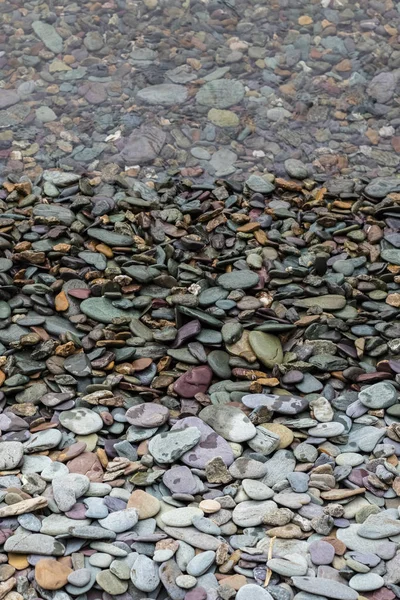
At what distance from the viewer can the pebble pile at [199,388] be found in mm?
1521

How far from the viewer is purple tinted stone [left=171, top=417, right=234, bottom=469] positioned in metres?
1.74

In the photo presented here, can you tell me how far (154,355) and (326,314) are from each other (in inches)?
20.0

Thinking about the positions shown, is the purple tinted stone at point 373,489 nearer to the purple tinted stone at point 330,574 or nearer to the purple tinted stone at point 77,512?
the purple tinted stone at point 330,574

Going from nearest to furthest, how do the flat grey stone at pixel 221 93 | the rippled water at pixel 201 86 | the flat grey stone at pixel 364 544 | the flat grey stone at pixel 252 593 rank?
the flat grey stone at pixel 252 593, the flat grey stone at pixel 364 544, the rippled water at pixel 201 86, the flat grey stone at pixel 221 93

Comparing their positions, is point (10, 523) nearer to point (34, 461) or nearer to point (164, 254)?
point (34, 461)

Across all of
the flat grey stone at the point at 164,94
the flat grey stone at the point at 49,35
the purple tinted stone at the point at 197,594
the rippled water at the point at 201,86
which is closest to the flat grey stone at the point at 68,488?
the purple tinted stone at the point at 197,594

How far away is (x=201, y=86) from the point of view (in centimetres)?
321

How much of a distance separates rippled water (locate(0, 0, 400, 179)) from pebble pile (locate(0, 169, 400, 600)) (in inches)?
8.9

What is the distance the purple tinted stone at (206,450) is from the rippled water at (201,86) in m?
1.25

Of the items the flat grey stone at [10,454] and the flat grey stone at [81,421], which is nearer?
the flat grey stone at [10,454]

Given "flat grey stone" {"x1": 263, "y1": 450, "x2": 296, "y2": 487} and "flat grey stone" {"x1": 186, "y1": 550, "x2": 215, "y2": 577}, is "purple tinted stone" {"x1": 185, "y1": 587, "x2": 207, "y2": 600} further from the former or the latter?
"flat grey stone" {"x1": 263, "y1": 450, "x2": 296, "y2": 487}

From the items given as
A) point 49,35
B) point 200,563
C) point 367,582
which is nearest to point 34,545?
point 200,563

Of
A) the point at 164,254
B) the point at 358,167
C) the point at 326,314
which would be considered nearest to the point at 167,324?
the point at 164,254

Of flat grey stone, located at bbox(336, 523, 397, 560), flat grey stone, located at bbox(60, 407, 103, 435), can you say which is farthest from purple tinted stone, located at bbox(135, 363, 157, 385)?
flat grey stone, located at bbox(336, 523, 397, 560)
